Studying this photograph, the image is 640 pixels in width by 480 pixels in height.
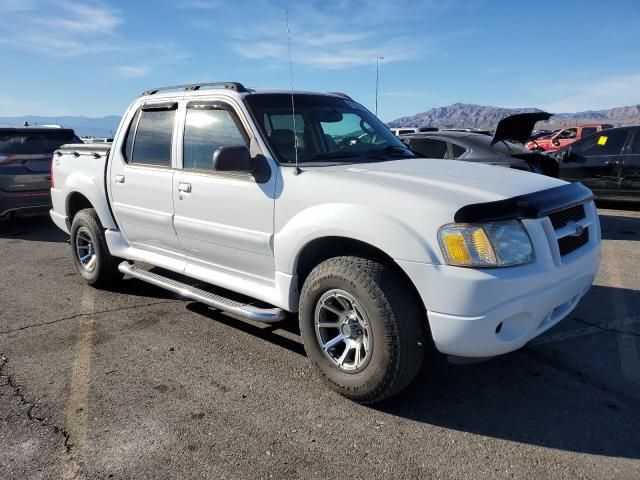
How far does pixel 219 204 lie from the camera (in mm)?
3871

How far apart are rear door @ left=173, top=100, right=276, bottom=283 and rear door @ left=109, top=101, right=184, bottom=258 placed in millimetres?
176

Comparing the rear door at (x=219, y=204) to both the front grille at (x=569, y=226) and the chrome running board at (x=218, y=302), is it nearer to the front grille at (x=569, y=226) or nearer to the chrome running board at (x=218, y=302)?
the chrome running board at (x=218, y=302)

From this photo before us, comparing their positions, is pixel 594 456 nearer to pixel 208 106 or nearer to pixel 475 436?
pixel 475 436

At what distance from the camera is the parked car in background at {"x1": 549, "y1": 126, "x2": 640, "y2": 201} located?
30.5 feet

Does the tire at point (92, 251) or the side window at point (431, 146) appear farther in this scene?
the side window at point (431, 146)

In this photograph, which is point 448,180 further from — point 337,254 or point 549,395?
point 549,395

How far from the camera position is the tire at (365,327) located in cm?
291

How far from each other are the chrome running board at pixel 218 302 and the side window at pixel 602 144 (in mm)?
8200

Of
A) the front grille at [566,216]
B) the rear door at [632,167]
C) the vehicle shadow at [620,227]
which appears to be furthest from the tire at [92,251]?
the rear door at [632,167]

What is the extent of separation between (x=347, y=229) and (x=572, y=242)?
1.38m

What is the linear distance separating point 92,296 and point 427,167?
3.74m

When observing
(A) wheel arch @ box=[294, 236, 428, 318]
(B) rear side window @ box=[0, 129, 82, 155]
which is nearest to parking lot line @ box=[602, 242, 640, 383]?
(A) wheel arch @ box=[294, 236, 428, 318]

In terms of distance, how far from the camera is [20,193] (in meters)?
8.62

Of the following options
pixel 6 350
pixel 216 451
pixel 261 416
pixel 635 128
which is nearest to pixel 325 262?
pixel 261 416
